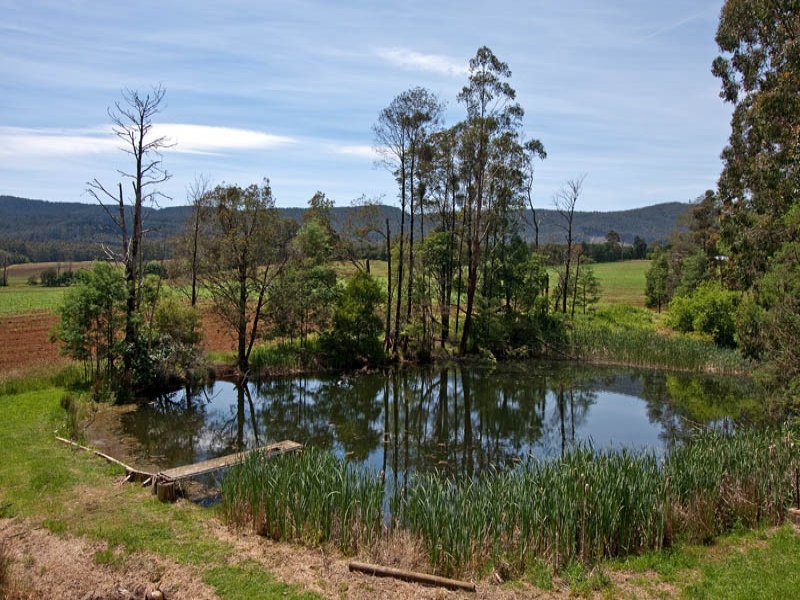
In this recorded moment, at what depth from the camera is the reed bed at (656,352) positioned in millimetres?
25375

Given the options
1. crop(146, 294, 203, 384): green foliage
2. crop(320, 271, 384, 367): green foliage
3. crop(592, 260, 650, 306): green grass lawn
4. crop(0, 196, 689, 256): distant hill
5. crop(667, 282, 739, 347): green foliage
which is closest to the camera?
crop(146, 294, 203, 384): green foliage

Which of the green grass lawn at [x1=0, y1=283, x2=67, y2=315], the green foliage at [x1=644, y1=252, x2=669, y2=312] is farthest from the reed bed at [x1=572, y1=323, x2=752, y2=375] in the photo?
the green grass lawn at [x1=0, y1=283, x2=67, y2=315]

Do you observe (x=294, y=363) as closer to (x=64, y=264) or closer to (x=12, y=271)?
(x=12, y=271)

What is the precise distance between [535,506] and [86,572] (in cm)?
621

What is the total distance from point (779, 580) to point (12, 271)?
100402 mm

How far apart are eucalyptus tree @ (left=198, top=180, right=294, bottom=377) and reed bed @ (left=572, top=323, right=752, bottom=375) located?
16428 mm

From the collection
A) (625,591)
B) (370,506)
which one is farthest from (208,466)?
(625,591)

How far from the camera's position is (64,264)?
96.8m

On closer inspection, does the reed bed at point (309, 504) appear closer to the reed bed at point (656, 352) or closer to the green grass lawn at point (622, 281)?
the reed bed at point (656, 352)

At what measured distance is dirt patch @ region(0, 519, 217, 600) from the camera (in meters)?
6.95

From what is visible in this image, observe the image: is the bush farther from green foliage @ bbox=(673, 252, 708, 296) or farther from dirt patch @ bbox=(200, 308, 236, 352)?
green foliage @ bbox=(673, 252, 708, 296)

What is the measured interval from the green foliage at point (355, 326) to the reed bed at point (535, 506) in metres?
15.2

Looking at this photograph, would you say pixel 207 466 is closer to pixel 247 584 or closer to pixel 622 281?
pixel 247 584

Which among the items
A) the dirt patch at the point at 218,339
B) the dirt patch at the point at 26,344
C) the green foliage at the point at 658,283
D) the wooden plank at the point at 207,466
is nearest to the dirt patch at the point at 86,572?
the wooden plank at the point at 207,466
